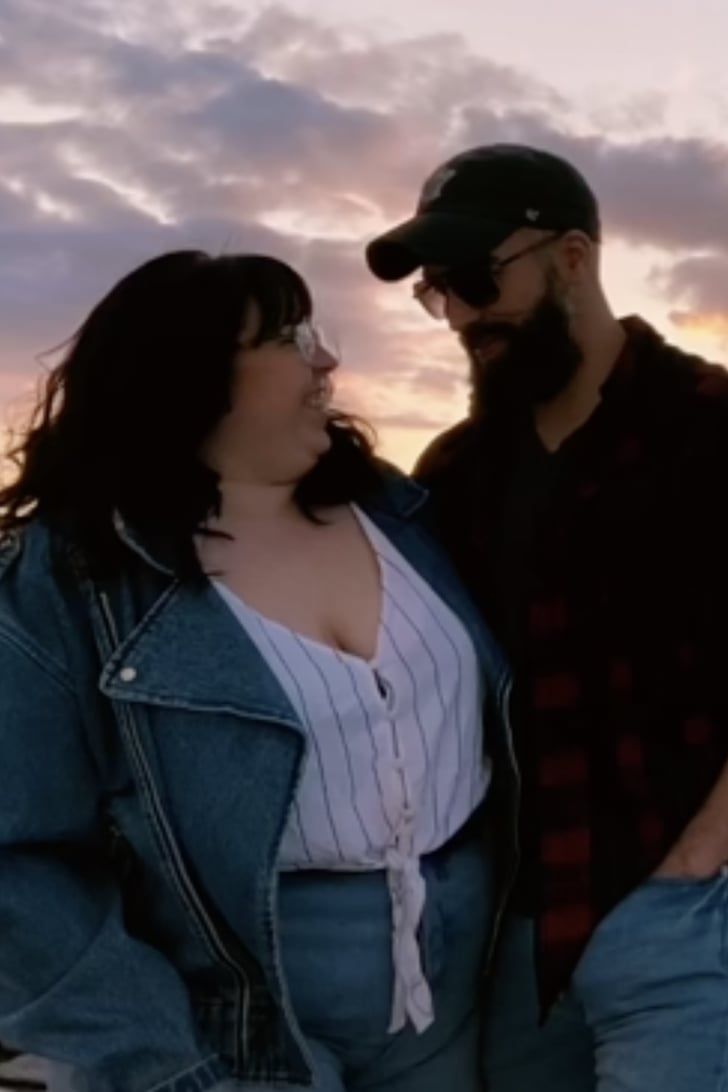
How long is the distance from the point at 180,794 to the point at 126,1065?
17.4 inches

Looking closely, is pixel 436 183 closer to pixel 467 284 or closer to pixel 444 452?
pixel 467 284

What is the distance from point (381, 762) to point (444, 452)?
77 cm

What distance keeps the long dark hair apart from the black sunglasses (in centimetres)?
43

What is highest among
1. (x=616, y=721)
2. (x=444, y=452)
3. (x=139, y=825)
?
(x=444, y=452)

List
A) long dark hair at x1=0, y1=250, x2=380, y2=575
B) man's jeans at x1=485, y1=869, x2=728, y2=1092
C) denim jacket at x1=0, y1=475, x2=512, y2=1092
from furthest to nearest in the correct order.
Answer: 1. man's jeans at x1=485, y1=869, x2=728, y2=1092
2. long dark hair at x1=0, y1=250, x2=380, y2=575
3. denim jacket at x1=0, y1=475, x2=512, y2=1092

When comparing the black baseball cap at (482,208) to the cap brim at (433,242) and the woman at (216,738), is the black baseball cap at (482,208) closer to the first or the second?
the cap brim at (433,242)

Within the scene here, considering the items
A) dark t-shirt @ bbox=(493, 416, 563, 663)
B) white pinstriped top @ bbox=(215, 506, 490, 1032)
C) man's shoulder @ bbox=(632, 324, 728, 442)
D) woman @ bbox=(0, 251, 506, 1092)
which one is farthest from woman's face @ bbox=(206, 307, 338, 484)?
man's shoulder @ bbox=(632, 324, 728, 442)

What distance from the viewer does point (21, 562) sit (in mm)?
2379

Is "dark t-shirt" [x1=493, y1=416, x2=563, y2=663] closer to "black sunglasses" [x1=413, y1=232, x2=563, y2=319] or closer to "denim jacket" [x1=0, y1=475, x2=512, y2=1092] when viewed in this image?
"black sunglasses" [x1=413, y1=232, x2=563, y2=319]

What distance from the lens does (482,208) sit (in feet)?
9.39

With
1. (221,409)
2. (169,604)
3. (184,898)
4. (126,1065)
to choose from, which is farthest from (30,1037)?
(221,409)

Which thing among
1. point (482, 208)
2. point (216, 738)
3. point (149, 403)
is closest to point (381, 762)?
point (216, 738)

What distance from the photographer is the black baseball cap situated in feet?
9.19

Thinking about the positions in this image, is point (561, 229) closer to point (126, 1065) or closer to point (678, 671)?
point (678, 671)
